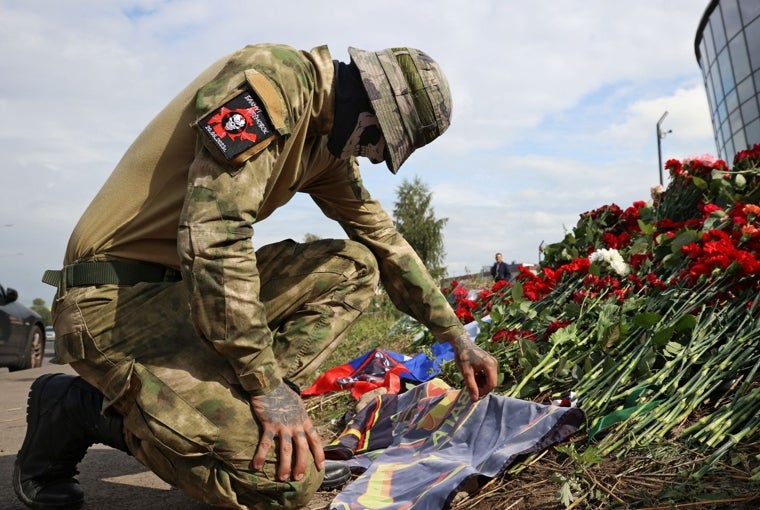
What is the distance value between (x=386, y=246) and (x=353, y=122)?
0.70 m

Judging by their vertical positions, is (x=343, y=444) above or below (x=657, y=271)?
below

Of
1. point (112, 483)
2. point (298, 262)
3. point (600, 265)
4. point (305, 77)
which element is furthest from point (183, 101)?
point (600, 265)

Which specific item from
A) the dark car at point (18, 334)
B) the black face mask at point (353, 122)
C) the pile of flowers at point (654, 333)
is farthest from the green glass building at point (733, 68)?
the black face mask at point (353, 122)

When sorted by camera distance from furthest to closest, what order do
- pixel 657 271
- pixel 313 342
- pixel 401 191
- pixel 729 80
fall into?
pixel 401 191
pixel 729 80
pixel 657 271
pixel 313 342

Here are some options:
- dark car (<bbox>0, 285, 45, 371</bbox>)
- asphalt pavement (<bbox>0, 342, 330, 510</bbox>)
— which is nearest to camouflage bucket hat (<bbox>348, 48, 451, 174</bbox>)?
asphalt pavement (<bbox>0, 342, 330, 510</bbox>)

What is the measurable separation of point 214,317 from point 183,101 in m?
0.81

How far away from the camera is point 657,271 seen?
4160 millimetres

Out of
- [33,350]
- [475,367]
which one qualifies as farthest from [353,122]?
[33,350]

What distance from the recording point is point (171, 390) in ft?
7.34

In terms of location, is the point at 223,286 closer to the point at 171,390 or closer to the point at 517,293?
the point at 171,390

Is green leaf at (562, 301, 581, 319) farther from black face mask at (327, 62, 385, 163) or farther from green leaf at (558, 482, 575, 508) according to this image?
black face mask at (327, 62, 385, 163)

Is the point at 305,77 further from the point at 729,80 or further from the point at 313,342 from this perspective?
the point at 729,80

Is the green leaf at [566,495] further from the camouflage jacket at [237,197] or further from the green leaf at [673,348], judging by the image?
the green leaf at [673,348]

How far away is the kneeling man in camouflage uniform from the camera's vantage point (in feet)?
A: 6.84
